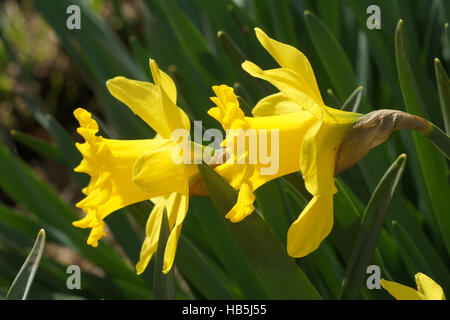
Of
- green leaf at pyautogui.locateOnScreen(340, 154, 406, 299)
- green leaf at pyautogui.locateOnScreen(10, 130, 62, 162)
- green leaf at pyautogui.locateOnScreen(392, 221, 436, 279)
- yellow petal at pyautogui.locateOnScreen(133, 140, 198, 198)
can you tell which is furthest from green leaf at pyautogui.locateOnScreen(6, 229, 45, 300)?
green leaf at pyautogui.locateOnScreen(10, 130, 62, 162)

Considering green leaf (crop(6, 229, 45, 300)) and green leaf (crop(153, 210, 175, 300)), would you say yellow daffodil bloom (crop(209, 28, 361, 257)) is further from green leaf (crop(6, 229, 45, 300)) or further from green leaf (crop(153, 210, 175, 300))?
green leaf (crop(6, 229, 45, 300))

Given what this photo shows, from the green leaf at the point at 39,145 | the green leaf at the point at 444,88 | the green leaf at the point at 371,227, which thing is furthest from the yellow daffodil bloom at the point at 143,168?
the green leaf at the point at 39,145

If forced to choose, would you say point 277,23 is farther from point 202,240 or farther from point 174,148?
point 174,148

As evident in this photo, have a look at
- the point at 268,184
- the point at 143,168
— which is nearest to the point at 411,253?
the point at 268,184

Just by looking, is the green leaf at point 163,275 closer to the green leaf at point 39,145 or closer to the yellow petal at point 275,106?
the yellow petal at point 275,106
